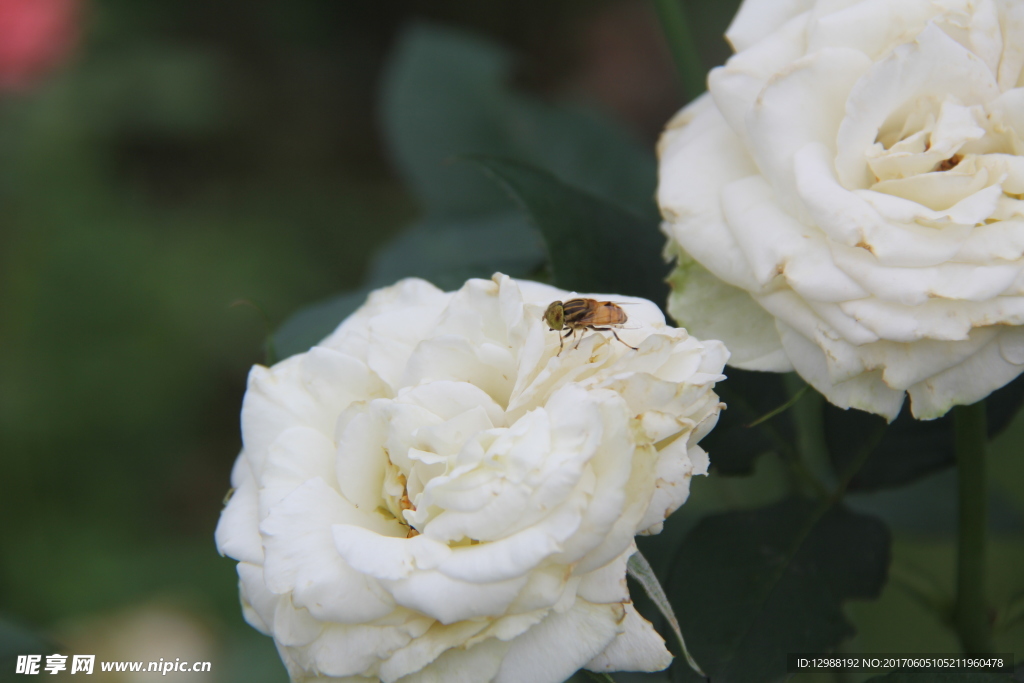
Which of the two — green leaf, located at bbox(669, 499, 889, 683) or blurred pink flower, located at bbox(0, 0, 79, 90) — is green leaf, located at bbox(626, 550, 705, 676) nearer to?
green leaf, located at bbox(669, 499, 889, 683)

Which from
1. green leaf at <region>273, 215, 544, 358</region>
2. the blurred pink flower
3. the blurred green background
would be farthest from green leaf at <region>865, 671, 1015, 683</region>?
the blurred pink flower

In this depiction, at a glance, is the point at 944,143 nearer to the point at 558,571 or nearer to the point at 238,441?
the point at 558,571

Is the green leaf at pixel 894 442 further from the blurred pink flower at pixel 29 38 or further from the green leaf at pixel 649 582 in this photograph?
the blurred pink flower at pixel 29 38

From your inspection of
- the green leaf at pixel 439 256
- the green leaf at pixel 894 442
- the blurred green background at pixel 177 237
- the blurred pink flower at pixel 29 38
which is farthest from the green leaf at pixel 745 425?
the blurred pink flower at pixel 29 38

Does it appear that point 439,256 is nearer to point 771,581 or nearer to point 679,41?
point 679,41

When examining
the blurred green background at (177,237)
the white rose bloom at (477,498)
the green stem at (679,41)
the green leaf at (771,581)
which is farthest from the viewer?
the blurred green background at (177,237)

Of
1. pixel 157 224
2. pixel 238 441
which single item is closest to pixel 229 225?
pixel 157 224
